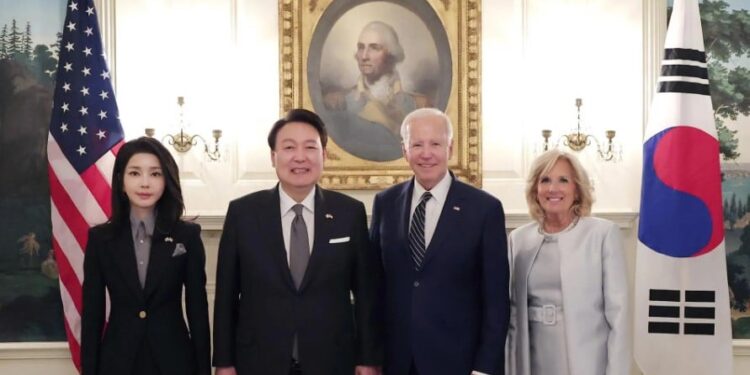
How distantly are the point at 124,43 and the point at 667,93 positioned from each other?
10.7 feet

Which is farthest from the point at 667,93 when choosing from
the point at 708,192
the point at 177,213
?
the point at 177,213

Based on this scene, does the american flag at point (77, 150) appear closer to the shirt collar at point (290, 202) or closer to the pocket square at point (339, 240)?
the shirt collar at point (290, 202)

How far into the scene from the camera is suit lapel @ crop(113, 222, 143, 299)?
2848mm

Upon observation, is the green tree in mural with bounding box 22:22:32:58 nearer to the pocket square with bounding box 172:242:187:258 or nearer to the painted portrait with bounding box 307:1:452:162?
the painted portrait with bounding box 307:1:452:162

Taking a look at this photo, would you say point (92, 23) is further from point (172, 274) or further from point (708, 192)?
point (708, 192)

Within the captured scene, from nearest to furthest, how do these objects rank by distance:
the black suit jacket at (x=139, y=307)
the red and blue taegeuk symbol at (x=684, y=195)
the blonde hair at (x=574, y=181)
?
1. the black suit jacket at (x=139, y=307)
2. the blonde hair at (x=574, y=181)
3. the red and blue taegeuk symbol at (x=684, y=195)

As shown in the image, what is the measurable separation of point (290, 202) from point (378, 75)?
217 cm

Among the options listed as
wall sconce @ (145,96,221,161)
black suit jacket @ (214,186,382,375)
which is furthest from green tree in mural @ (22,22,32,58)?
black suit jacket @ (214,186,382,375)

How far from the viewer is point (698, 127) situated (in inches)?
161

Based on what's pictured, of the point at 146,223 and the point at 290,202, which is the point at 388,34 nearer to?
the point at 290,202

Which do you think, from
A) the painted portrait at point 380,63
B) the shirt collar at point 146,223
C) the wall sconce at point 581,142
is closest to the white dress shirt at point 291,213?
the shirt collar at point 146,223

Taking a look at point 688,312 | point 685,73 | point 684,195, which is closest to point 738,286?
point 688,312

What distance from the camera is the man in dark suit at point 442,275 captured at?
112 inches

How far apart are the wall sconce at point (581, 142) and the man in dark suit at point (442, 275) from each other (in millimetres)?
1980
